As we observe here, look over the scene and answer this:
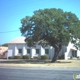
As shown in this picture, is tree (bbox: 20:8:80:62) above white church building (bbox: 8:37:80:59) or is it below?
above

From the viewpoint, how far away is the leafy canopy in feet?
117

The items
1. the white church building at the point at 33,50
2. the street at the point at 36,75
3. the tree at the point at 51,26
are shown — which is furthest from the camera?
the white church building at the point at 33,50

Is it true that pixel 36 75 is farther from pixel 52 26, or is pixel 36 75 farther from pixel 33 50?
pixel 33 50

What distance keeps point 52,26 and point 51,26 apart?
0.77 ft

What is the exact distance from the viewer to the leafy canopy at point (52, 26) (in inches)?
1407

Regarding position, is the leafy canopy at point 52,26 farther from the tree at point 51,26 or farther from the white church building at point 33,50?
the white church building at point 33,50

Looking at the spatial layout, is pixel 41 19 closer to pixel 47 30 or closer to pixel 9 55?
pixel 47 30

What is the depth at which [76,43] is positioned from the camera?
40375 mm

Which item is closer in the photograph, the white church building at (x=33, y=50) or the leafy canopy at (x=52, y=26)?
the leafy canopy at (x=52, y=26)

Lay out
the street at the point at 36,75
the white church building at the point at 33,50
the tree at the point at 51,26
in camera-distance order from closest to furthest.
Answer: the street at the point at 36,75 → the tree at the point at 51,26 → the white church building at the point at 33,50

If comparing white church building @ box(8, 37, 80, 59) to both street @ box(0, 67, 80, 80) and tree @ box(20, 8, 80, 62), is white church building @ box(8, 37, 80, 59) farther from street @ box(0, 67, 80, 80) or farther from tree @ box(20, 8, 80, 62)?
street @ box(0, 67, 80, 80)

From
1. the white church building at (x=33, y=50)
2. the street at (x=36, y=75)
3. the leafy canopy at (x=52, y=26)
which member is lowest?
the street at (x=36, y=75)

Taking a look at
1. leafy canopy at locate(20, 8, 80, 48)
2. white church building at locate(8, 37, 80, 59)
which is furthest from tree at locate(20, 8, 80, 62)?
white church building at locate(8, 37, 80, 59)

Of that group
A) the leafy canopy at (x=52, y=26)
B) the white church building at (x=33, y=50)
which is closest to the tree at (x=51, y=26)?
the leafy canopy at (x=52, y=26)
